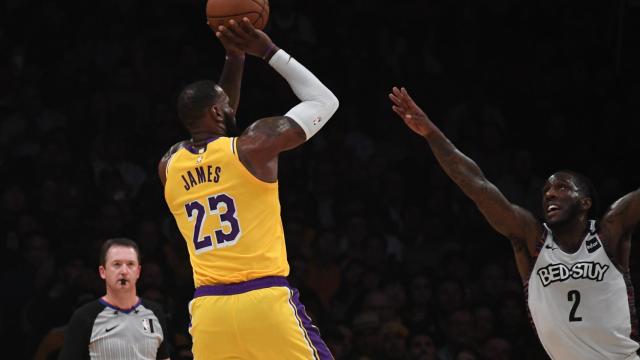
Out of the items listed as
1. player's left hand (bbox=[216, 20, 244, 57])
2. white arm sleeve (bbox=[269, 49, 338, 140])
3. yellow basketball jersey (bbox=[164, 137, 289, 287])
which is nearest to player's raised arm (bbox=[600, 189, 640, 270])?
white arm sleeve (bbox=[269, 49, 338, 140])

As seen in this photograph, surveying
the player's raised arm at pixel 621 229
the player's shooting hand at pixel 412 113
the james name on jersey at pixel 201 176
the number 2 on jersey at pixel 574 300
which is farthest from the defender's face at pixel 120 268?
the player's raised arm at pixel 621 229

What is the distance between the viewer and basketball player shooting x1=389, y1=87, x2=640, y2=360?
18.6ft

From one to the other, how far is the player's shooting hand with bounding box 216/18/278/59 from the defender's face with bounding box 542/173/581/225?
180 centimetres

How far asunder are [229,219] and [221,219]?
0.04 metres

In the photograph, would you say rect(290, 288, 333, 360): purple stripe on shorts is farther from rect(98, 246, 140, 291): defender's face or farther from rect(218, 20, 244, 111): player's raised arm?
Result: rect(98, 246, 140, 291): defender's face

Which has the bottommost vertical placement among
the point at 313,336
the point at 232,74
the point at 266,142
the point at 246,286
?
the point at 313,336

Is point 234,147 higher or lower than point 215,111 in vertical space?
lower

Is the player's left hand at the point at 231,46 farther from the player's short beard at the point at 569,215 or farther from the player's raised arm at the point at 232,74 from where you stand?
the player's short beard at the point at 569,215

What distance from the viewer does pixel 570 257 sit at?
5.79 metres

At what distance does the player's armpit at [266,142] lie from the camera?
4.89m

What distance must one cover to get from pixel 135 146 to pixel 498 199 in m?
5.22

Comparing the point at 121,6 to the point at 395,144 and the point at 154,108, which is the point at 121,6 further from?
the point at 395,144

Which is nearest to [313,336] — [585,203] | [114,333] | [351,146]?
[585,203]

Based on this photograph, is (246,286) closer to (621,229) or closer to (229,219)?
(229,219)
